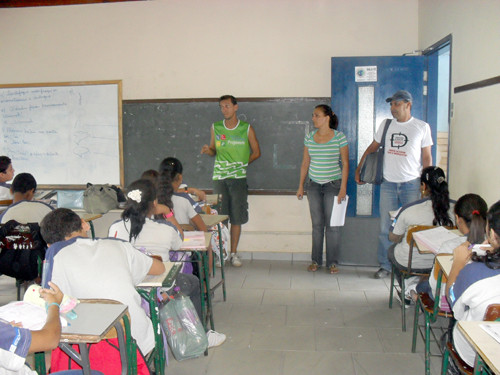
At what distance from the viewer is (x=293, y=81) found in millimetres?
5070

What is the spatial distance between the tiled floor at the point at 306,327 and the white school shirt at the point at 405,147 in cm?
100

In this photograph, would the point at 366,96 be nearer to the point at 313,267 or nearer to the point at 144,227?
the point at 313,267

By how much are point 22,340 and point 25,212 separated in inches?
91.0

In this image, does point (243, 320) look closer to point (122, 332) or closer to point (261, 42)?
point (122, 332)

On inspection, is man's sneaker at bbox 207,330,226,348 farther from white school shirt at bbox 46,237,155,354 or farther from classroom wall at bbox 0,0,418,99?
classroom wall at bbox 0,0,418,99

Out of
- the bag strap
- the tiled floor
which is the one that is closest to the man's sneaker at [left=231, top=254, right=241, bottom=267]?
the tiled floor

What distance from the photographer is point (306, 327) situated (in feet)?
11.1

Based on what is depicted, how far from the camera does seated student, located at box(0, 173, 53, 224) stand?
350 cm

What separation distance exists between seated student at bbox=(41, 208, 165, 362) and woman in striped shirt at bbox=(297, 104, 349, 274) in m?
2.76

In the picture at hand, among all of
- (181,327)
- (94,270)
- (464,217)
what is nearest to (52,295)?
(94,270)

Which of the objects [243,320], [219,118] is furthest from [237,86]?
[243,320]

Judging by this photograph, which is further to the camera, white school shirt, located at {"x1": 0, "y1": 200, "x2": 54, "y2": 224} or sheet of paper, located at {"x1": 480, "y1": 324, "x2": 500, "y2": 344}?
white school shirt, located at {"x1": 0, "y1": 200, "x2": 54, "y2": 224}

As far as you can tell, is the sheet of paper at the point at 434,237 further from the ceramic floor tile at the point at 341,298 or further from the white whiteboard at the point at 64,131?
the white whiteboard at the point at 64,131

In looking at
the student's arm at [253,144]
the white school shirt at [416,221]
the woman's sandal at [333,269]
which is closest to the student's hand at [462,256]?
the white school shirt at [416,221]
